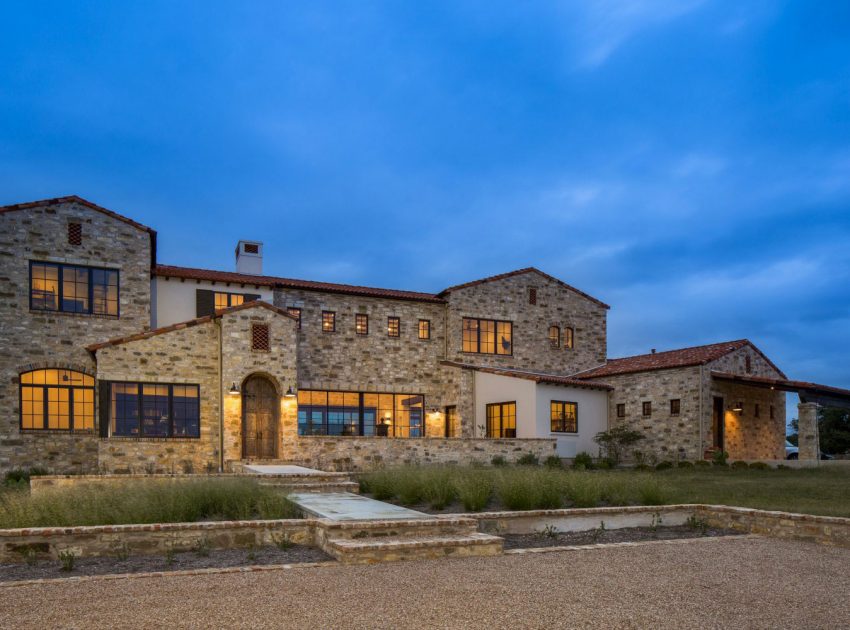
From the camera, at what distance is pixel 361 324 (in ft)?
88.2

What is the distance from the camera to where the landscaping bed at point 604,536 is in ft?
32.8

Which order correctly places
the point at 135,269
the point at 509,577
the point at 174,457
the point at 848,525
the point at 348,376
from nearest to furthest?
1. the point at 509,577
2. the point at 848,525
3. the point at 174,457
4. the point at 135,269
5. the point at 348,376

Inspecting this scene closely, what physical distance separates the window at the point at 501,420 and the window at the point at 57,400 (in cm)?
1405

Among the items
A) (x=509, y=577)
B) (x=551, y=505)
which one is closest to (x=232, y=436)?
(x=551, y=505)

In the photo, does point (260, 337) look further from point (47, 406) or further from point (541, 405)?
point (541, 405)

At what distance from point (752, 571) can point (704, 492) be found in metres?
8.05

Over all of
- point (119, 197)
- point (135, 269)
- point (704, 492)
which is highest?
point (119, 197)

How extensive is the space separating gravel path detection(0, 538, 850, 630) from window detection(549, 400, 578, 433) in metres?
17.2

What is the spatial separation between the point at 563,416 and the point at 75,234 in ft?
59.1

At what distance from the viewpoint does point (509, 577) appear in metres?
7.41

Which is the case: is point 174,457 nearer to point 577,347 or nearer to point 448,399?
point 448,399

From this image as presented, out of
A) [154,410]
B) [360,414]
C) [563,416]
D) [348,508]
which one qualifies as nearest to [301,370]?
[360,414]

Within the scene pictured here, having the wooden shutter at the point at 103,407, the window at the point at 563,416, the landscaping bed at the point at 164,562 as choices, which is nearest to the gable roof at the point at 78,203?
the wooden shutter at the point at 103,407

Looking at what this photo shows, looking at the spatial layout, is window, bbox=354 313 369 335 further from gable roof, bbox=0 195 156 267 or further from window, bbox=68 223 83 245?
window, bbox=68 223 83 245
